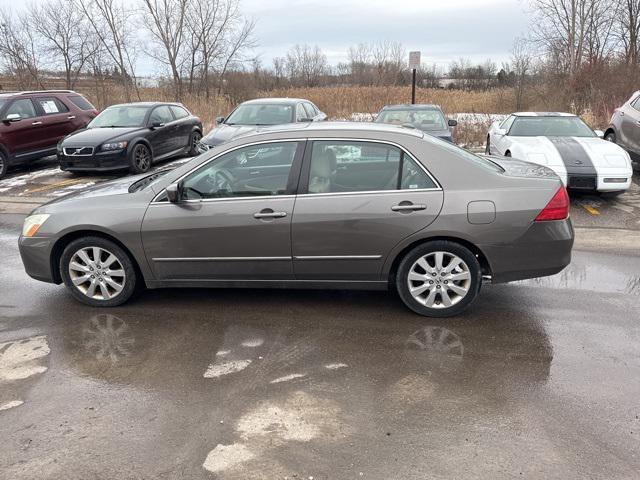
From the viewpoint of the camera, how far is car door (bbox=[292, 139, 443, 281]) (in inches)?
165

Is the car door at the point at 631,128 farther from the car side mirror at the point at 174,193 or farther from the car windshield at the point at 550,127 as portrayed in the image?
the car side mirror at the point at 174,193

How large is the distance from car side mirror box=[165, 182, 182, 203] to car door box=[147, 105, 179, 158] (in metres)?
8.34

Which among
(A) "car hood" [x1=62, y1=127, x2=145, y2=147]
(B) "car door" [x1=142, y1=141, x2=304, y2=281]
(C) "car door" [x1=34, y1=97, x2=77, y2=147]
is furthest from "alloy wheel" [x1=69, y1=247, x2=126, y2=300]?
(C) "car door" [x1=34, y1=97, x2=77, y2=147]

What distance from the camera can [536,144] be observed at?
28.9ft

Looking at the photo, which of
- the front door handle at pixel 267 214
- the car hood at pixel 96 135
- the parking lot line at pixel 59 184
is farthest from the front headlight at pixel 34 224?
the car hood at pixel 96 135

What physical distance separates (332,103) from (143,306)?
20.3 meters

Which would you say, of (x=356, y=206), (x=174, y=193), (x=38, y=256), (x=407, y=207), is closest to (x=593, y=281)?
(x=407, y=207)

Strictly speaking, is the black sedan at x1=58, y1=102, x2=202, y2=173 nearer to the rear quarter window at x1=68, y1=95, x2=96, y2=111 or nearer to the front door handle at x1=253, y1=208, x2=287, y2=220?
the rear quarter window at x1=68, y1=95, x2=96, y2=111

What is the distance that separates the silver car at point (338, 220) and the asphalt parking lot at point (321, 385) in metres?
0.39

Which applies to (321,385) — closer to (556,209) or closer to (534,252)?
(534,252)

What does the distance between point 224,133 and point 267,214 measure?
7.11 meters

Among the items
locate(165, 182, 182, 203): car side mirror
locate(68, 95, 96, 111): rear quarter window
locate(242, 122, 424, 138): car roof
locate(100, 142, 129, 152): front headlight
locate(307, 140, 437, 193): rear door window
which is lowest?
locate(100, 142, 129, 152): front headlight

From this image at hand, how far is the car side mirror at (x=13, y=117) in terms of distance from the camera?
11.6m

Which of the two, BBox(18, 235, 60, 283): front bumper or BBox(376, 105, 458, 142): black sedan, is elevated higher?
BBox(376, 105, 458, 142): black sedan
